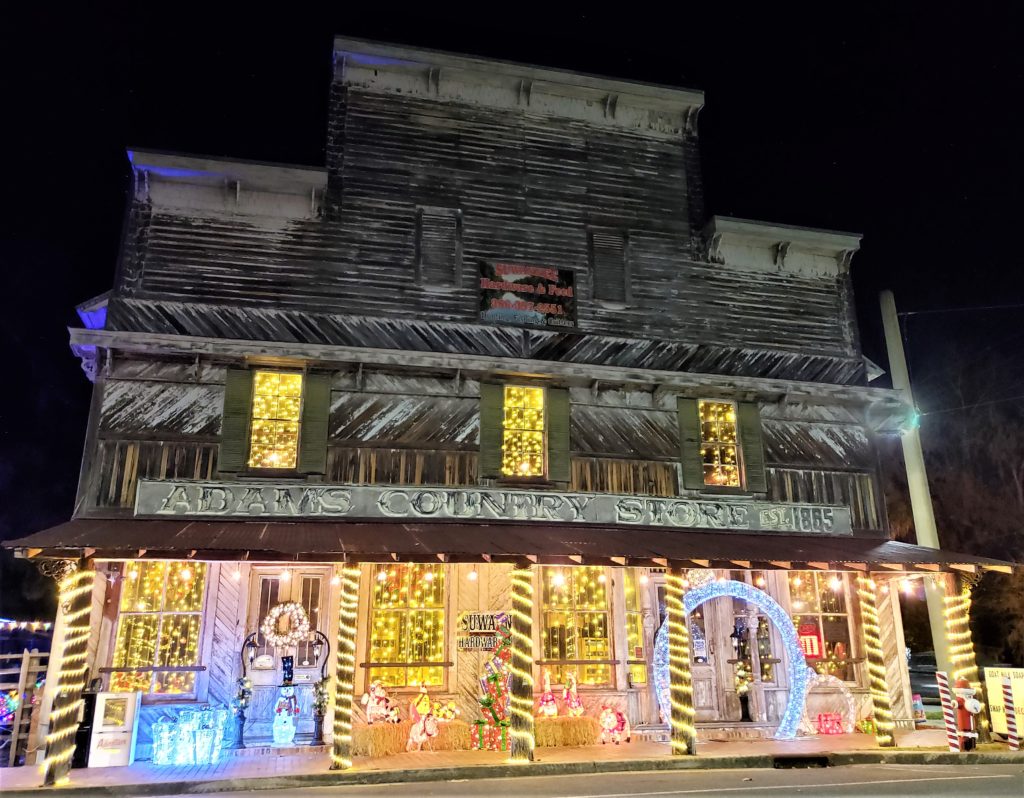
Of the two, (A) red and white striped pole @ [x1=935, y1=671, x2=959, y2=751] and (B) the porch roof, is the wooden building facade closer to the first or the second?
(B) the porch roof

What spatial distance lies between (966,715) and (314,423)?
11.4m

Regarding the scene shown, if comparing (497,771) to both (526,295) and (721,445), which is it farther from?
(526,295)

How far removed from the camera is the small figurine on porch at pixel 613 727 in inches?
488

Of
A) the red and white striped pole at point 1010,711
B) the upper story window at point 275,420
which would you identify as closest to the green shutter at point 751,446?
the red and white striped pole at point 1010,711

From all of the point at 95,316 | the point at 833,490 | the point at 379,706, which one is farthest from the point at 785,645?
the point at 95,316

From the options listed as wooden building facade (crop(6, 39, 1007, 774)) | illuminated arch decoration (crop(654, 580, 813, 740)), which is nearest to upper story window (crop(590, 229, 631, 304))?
wooden building facade (crop(6, 39, 1007, 774))

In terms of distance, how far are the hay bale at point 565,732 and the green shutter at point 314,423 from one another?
549cm

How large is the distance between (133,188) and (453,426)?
6993 millimetres

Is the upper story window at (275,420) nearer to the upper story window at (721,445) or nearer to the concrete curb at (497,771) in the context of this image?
the concrete curb at (497,771)

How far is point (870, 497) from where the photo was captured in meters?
15.0

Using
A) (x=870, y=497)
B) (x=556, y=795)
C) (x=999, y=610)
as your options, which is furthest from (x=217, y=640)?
(x=999, y=610)

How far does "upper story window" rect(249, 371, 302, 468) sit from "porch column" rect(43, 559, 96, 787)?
301 cm

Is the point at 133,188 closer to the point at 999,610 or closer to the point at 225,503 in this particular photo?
the point at 225,503

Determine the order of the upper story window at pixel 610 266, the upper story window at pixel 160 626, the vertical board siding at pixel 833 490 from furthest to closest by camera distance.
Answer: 1. the upper story window at pixel 610 266
2. the vertical board siding at pixel 833 490
3. the upper story window at pixel 160 626
